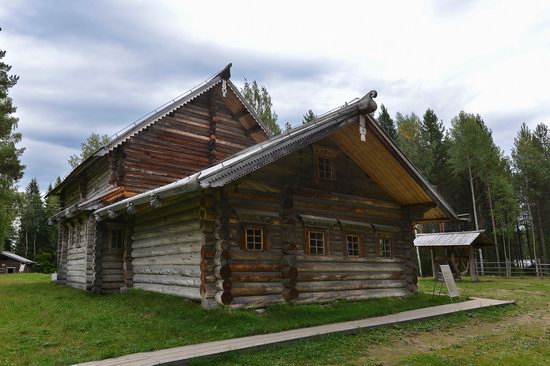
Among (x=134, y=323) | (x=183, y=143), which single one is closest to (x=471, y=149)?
(x=183, y=143)

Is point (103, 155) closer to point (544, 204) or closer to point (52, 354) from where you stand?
point (52, 354)

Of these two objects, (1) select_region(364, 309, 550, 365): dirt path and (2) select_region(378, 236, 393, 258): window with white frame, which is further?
(2) select_region(378, 236, 393, 258): window with white frame

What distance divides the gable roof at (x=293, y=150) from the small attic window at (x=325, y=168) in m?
1.32

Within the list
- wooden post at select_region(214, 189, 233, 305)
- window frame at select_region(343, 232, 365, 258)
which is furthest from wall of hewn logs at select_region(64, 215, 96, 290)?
window frame at select_region(343, 232, 365, 258)

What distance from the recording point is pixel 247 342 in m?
8.39

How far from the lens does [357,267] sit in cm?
1482

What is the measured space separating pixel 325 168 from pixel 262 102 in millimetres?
23018

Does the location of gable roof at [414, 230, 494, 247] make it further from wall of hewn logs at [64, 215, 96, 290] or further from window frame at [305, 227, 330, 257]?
wall of hewn logs at [64, 215, 96, 290]

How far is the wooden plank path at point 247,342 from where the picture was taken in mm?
7043

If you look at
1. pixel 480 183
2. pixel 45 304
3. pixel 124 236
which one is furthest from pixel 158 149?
pixel 480 183

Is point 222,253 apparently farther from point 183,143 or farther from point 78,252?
point 78,252

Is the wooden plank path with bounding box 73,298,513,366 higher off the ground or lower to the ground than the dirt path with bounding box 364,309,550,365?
higher

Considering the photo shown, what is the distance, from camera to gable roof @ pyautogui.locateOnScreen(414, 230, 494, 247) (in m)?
27.5

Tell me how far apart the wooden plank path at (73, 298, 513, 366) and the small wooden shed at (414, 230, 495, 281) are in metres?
16.5
